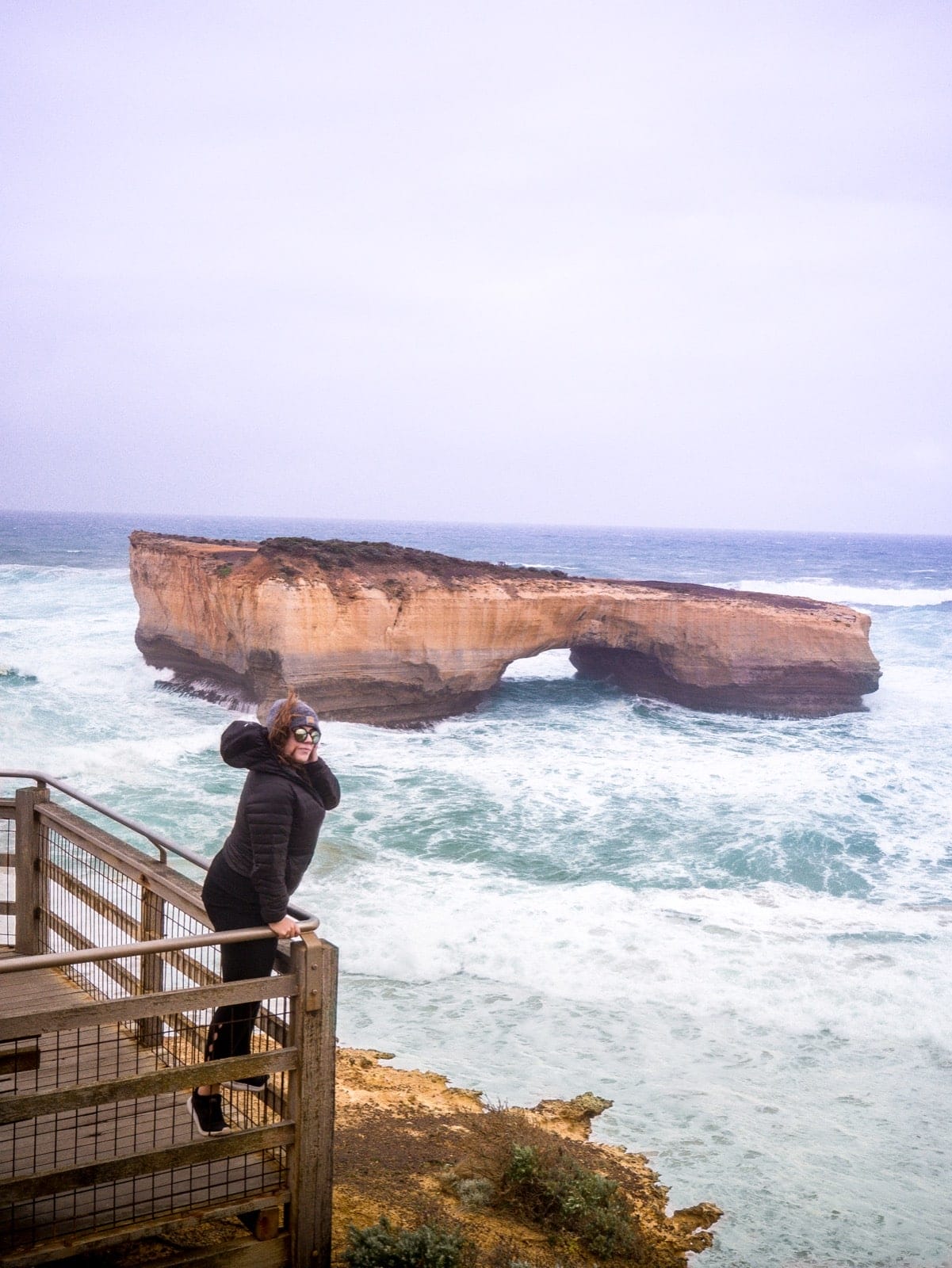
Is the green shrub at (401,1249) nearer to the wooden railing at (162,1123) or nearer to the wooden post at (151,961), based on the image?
the wooden railing at (162,1123)

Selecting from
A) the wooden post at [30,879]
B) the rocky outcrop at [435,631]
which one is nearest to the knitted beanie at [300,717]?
the wooden post at [30,879]

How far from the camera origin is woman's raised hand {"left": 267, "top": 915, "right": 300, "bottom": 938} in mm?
3961

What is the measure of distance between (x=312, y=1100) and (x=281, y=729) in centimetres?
147

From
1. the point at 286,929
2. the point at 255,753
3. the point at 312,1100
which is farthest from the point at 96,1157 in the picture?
the point at 255,753

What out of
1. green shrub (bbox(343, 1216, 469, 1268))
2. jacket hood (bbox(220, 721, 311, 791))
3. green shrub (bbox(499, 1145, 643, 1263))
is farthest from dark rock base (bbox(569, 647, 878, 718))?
jacket hood (bbox(220, 721, 311, 791))

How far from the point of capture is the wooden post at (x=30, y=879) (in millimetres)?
5727

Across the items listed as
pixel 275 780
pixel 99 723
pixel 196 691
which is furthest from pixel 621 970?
pixel 196 691

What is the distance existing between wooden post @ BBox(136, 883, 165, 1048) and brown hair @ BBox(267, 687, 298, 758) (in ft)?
3.70

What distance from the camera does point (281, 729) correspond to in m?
4.33

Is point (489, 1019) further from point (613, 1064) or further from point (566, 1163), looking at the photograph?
point (566, 1163)

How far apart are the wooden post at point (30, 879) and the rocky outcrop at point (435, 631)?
53.2ft

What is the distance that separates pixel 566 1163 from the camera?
667 cm

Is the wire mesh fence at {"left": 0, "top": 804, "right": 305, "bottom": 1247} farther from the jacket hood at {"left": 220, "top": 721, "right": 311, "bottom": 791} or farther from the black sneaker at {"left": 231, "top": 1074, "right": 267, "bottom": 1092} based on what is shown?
the jacket hood at {"left": 220, "top": 721, "right": 311, "bottom": 791}

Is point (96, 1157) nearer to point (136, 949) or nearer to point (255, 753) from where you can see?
point (136, 949)
